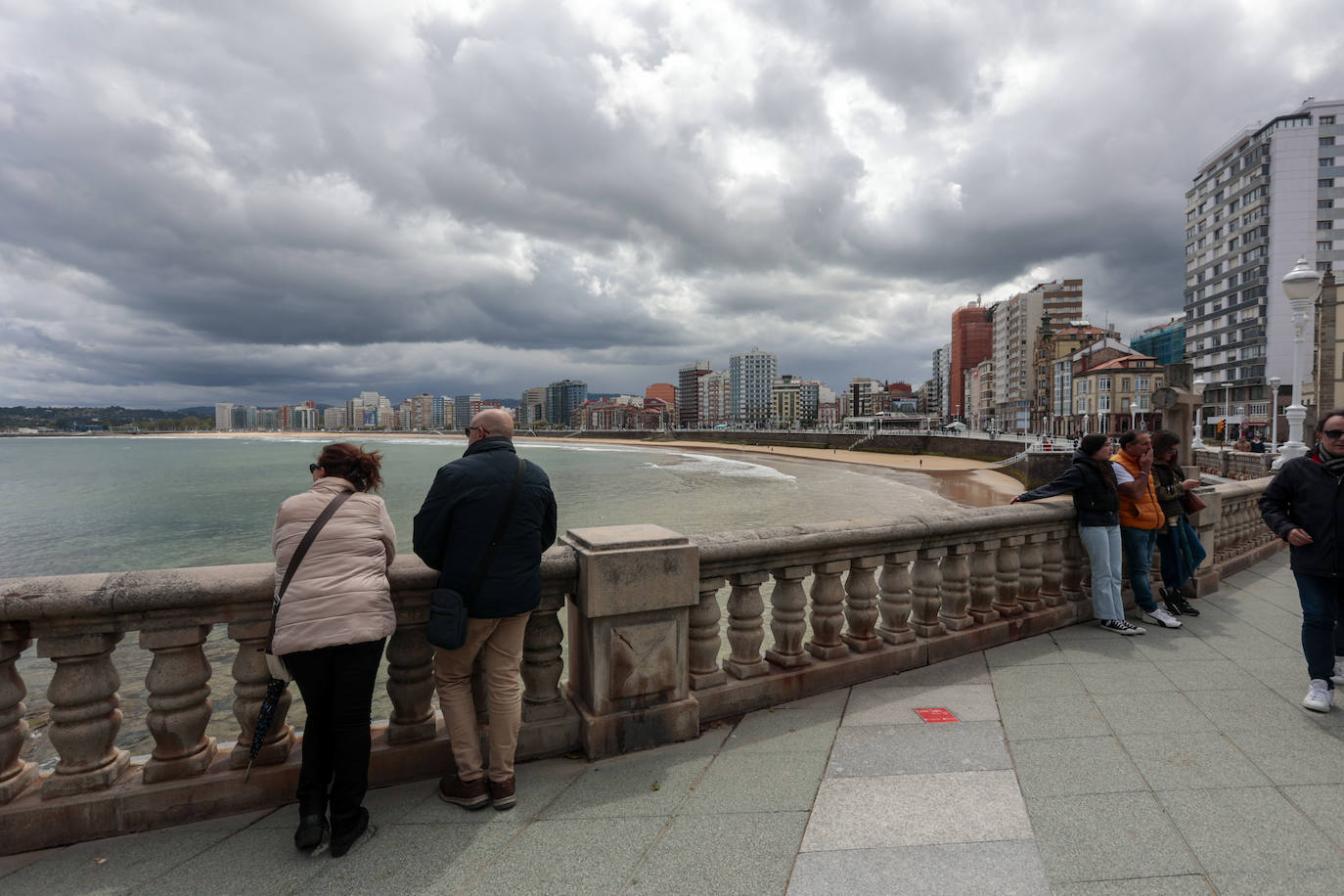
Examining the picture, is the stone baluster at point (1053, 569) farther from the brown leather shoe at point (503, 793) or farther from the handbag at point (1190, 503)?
the brown leather shoe at point (503, 793)

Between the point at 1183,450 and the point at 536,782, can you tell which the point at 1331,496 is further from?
the point at 1183,450

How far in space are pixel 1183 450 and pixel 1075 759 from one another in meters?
11.7

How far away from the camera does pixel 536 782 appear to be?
124 inches

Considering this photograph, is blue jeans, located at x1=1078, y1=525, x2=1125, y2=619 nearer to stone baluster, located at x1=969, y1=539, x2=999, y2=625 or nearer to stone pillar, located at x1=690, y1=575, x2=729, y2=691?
stone baluster, located at x1=969, y1=539, x2=999, y2=625

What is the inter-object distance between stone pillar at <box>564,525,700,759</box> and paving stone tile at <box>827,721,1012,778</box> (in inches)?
33.3

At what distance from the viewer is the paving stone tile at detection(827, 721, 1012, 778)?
3135 millimetres

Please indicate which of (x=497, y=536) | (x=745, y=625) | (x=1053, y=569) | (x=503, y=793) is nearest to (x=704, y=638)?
(x=745, y=625)

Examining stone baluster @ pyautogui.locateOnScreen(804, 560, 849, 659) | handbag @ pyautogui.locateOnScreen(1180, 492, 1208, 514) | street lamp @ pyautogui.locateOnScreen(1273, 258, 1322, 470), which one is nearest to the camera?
stone baluster @ pyautogui.locateOnScreen(804, 560, 849, 659)

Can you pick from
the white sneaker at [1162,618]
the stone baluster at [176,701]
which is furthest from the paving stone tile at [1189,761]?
the stone baluster at [176,701]

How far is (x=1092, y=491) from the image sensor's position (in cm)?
534

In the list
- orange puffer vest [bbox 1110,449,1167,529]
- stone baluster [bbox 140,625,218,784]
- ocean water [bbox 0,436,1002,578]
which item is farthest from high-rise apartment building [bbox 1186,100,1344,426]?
stone baluster [bbox 140,625,218,784]

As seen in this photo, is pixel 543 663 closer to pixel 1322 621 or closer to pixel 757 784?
pixel 757 784

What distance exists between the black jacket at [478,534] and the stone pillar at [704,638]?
1124 millimetres

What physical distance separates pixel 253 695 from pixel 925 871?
3078mm
